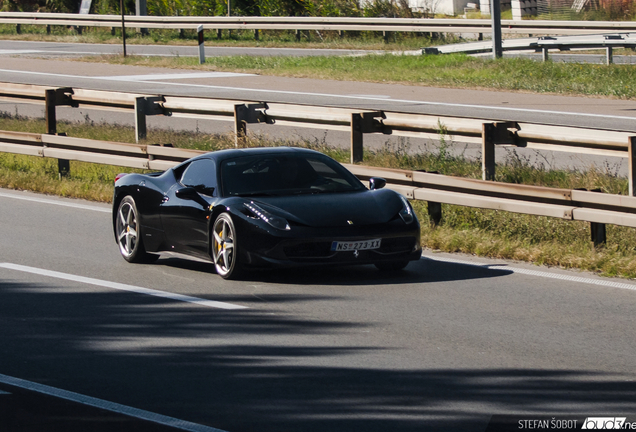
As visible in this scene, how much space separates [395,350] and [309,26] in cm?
3106

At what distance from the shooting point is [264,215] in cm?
930

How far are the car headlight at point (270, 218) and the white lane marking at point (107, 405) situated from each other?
315cm

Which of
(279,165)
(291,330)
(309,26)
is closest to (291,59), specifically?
(309,26)

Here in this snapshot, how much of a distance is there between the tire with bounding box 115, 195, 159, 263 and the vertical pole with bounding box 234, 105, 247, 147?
4.18m

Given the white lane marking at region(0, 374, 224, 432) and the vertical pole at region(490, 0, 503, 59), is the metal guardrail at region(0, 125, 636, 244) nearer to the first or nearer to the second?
the white lane marking at region(0, 374, 224, 432)

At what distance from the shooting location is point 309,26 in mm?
37250

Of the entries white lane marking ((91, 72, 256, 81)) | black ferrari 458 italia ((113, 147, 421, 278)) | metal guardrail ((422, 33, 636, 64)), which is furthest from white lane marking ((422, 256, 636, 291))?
metal guardrail ((422, 33, 636, 64))

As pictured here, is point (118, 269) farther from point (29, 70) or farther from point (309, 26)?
point (309, 26)

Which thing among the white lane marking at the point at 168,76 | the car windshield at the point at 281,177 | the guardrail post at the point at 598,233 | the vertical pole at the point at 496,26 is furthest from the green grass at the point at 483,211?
the vertical pole at the point at 496,26

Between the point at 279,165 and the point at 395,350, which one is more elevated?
the point at 279,165

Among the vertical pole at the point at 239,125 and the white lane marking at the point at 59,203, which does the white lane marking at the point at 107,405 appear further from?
the vertical pole at the point at 239,125

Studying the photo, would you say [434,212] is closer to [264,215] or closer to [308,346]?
[264,215]

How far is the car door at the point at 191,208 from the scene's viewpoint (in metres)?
9.95

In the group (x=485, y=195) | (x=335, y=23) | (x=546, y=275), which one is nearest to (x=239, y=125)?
(x=485, y=195)
